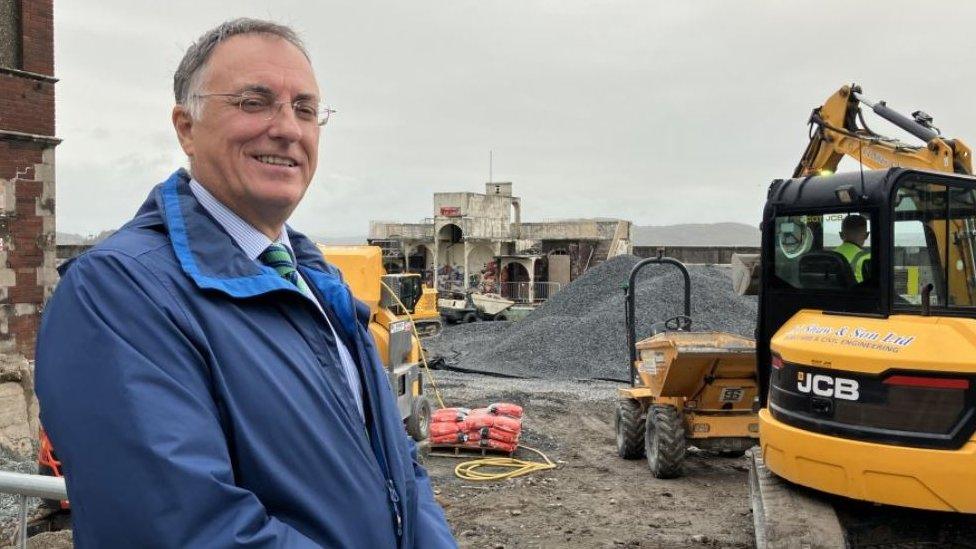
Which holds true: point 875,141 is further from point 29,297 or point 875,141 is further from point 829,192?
point 29,297

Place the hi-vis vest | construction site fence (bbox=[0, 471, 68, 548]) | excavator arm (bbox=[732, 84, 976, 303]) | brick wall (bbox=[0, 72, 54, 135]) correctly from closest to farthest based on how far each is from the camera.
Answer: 1. construction site fence (bbox=[0, 471, 68, 548])
2. the hi-vis vest
3. excavator arm (bbox=[732, 84, 976, 303])
4. brick wall (bbox=[0, 72, 54, 135])

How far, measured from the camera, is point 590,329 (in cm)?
1933

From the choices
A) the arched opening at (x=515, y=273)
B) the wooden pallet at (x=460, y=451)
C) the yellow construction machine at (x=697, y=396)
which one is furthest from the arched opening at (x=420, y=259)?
the yellow construction machine at (x=697, y=396)

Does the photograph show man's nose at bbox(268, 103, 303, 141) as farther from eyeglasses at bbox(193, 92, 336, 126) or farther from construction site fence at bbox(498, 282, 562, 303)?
construction site fence at bbox(498, 282, 562, 303)

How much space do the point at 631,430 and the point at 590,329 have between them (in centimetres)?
942

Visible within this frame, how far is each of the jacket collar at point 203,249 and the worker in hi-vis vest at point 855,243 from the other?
4.63 meters

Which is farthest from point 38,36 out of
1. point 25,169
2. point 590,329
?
point 590,329

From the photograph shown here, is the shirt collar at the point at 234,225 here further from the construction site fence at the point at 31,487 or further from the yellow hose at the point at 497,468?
the yellow hose at the point at 497,468

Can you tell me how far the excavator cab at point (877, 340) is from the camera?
14.2ft

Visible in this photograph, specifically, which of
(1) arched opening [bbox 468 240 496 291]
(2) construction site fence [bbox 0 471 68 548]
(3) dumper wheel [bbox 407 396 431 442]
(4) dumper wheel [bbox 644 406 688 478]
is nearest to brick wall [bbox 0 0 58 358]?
(3) dumper wheel [bbox 407 396 431 442]

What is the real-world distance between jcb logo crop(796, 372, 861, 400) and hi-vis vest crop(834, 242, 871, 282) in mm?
794

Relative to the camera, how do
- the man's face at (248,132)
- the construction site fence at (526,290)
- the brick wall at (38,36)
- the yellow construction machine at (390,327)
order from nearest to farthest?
the man's face at (248,132) < the brick wall at (38,36) < the yellow construction machine at (390,327) < the construction site fence at (526,290)

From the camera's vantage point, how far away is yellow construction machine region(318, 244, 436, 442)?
977cm

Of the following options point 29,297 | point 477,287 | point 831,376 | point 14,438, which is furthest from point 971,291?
point 477,287
